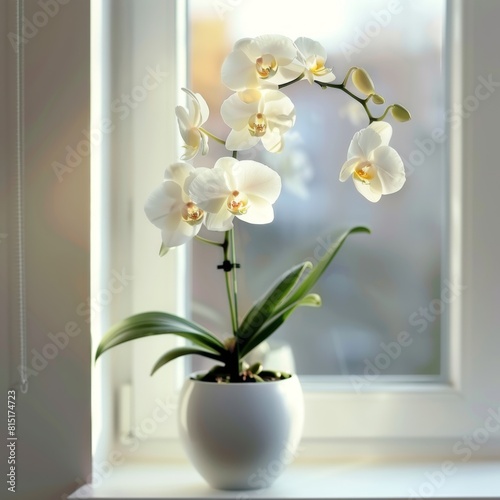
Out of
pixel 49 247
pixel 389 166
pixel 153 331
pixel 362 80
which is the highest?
pixel 362 80

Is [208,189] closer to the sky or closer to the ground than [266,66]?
closer to the ground

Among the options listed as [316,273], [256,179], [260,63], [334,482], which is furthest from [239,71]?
[334,482]

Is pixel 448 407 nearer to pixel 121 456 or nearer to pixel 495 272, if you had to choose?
pixel 495 272

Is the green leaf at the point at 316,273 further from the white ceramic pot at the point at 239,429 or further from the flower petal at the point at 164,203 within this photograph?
the flower petal at the point at 164,203

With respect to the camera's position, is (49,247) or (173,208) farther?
(49,247)

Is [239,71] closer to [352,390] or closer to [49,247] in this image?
[49,247]

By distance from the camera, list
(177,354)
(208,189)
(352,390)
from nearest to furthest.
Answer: (208,189)
(177,354)
(352,390)

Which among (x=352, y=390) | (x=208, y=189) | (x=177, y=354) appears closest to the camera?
(x=208, y=189)

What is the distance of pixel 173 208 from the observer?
993 millimetres

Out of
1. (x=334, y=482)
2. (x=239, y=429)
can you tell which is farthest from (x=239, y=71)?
(x=334, y=482)

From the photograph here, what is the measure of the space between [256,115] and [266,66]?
0.20ft

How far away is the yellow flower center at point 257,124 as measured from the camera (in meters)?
0.97

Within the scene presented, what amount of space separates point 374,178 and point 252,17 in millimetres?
429

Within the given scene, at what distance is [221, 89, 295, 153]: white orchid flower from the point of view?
3.18 ft
